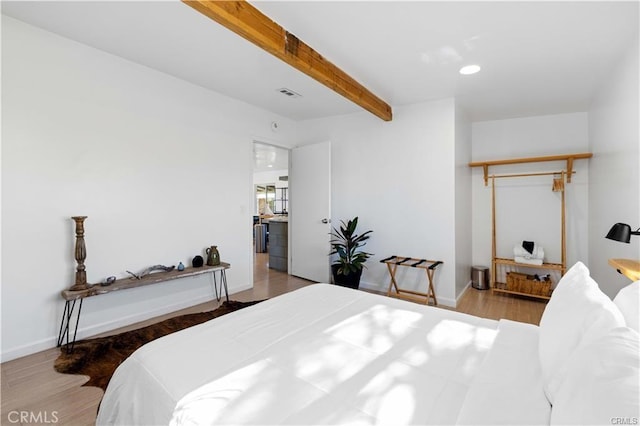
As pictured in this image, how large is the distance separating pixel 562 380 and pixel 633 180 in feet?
7.30

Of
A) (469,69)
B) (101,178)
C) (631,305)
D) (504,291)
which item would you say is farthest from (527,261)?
(101,178)

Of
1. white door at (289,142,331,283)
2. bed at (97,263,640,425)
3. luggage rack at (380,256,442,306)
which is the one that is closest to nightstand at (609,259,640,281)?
bed at (97,263,640,425)

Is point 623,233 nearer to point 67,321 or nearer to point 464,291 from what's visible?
point 464,291

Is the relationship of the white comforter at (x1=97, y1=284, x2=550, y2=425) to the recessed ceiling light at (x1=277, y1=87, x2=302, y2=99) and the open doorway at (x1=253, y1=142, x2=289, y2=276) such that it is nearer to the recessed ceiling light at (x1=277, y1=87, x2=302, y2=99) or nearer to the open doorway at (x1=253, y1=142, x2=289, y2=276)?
the recessed ceiling light at (x1=277, y1=87, x2=302, y2=99)

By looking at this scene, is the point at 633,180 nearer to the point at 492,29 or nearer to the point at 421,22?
the point at 492,29

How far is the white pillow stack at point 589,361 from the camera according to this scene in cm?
58

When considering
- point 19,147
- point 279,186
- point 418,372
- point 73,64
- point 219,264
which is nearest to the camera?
point 418,372

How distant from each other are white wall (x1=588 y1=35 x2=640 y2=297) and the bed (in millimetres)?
1503

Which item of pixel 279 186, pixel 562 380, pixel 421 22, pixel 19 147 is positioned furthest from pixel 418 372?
pixel 279 186

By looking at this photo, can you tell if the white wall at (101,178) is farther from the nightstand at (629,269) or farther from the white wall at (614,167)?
the white wall at (614,167)

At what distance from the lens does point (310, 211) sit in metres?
4.63

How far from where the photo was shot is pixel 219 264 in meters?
3.50

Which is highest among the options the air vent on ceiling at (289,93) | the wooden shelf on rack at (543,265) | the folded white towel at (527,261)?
the air vent on ceiling at (289,93)

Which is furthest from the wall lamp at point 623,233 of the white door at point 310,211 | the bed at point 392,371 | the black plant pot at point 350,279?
the white door at point 310,211
